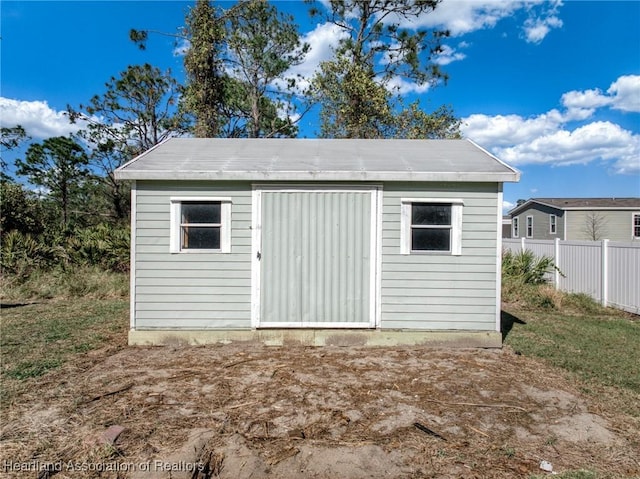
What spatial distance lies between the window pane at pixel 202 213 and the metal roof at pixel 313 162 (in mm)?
423

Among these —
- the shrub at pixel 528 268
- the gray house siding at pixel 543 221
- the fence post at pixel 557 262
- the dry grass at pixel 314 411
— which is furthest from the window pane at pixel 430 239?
the gray house siding at pixel 543 221

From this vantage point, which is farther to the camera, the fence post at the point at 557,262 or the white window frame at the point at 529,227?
the white window frame at the point at 529,227

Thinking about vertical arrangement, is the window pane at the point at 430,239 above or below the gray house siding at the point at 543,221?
below

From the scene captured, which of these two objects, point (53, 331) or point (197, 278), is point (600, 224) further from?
point (53, 331)

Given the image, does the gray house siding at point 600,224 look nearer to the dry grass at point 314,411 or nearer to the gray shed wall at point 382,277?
the dry grass at point 314,411

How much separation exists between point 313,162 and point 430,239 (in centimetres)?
210

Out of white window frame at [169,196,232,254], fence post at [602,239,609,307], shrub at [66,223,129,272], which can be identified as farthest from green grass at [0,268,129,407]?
fence post at [602,239,609,307]

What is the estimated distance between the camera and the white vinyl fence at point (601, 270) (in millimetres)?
7926

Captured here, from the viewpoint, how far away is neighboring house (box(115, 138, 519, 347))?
5.57m

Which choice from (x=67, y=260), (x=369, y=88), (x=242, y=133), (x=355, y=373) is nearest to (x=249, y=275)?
(x=355, y=373)

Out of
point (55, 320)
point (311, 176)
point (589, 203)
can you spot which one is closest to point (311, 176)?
point (311, 176)

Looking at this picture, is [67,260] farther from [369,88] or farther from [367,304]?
[369,88]

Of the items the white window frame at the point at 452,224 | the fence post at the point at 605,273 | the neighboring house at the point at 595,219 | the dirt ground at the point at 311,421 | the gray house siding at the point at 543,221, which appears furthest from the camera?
the gray house siding at the point at 543,221

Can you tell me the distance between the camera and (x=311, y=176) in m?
5.40
